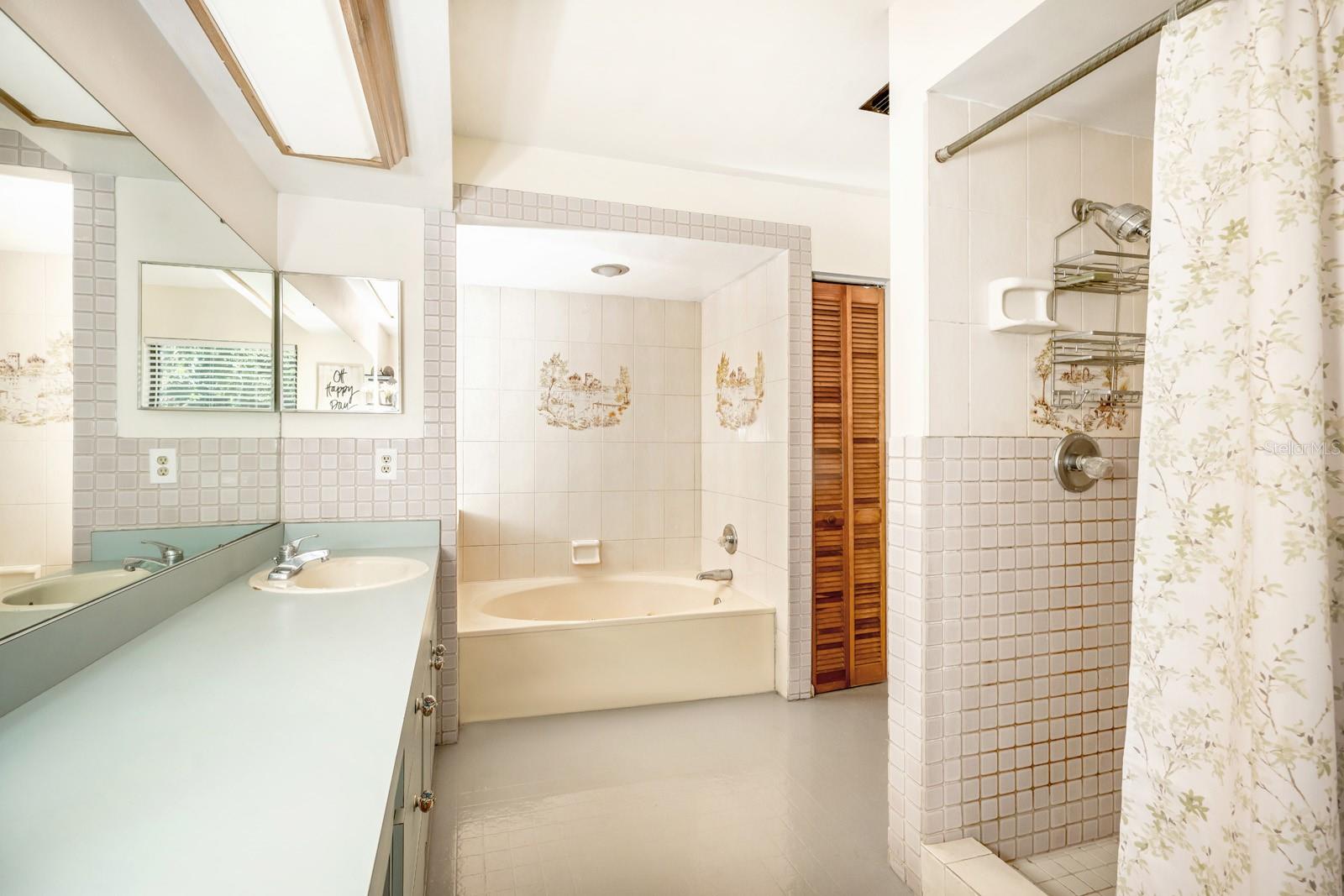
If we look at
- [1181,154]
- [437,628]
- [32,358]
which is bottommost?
[437,628]

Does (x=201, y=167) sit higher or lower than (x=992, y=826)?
higher

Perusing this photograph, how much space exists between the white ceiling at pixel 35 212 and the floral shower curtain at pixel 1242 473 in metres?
1.81

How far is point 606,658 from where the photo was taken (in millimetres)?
2926

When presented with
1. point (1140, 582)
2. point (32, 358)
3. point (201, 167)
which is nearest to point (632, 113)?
point (201, 167)

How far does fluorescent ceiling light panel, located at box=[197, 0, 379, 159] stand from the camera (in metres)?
1.29

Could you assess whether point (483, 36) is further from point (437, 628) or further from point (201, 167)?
point (437, 628)

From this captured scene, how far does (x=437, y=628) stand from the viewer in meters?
2.55

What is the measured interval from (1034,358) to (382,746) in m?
1.84

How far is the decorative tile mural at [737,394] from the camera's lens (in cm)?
331

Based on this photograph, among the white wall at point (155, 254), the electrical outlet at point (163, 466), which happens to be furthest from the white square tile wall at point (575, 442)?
the electrical outlet at point (163, 466)

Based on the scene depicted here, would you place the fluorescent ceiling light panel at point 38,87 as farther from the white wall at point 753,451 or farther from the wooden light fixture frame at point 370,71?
the white wall at point 753,451

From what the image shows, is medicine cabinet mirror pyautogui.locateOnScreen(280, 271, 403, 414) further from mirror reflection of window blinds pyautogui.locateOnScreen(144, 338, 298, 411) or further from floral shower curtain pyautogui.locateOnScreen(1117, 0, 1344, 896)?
floral shower curtain pyautogui.locateOnScreen(1117, 0, 1344, 896)

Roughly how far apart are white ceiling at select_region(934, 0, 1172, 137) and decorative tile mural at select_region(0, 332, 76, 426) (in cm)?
195

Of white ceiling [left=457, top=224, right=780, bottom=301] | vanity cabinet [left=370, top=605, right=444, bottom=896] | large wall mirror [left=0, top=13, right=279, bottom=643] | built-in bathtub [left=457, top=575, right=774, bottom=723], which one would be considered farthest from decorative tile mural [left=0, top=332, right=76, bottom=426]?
built-in bathtub [left=457, top=575, right=774, bottom=723]
